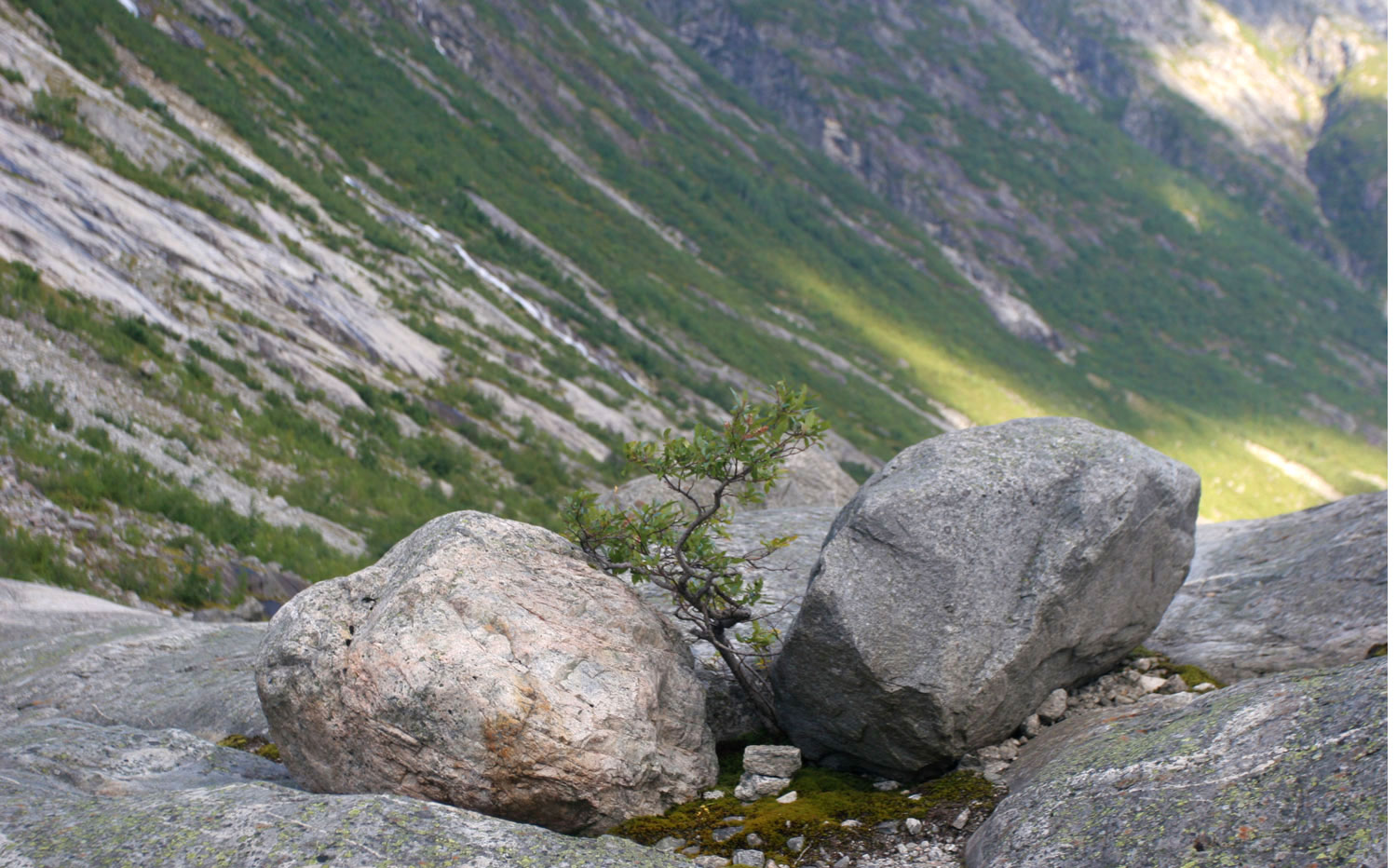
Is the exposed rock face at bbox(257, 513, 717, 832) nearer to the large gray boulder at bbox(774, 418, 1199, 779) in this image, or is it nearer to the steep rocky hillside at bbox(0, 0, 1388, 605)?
the large gray boulder at bbox(774, 418, 1199, 779)

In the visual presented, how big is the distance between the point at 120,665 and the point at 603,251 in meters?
55.1

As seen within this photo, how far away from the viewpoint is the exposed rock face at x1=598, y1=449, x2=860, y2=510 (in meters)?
19.0

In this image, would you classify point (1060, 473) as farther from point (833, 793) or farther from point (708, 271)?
point (708, 271)

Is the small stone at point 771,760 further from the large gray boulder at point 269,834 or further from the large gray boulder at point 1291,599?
the large gray boulder at point 1291,599

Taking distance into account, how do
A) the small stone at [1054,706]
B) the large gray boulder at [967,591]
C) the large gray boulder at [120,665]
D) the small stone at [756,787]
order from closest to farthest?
the large gray boulder at [967,591]
the small stone at [756,787]
the small stone at [1054,706]
the large gray boulder at [120,665]

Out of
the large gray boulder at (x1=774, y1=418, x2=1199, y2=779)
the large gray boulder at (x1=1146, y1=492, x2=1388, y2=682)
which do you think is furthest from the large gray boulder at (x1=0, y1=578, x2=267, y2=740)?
the large gray boulder at (x1=1146, y1=492, x2=1388, y2=682)

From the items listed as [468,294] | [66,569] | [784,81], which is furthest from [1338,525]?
[784,81]

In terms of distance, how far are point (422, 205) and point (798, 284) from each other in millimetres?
38380

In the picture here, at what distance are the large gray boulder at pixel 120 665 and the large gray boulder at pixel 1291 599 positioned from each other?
11.2 metres

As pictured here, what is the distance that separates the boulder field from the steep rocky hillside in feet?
32.0

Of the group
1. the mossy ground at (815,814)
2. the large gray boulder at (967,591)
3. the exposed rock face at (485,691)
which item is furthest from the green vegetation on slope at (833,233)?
the large gray boulder at (967,591)

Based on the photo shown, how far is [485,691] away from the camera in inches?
324

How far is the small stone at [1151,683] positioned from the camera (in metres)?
10.3

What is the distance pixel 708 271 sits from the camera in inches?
3034
